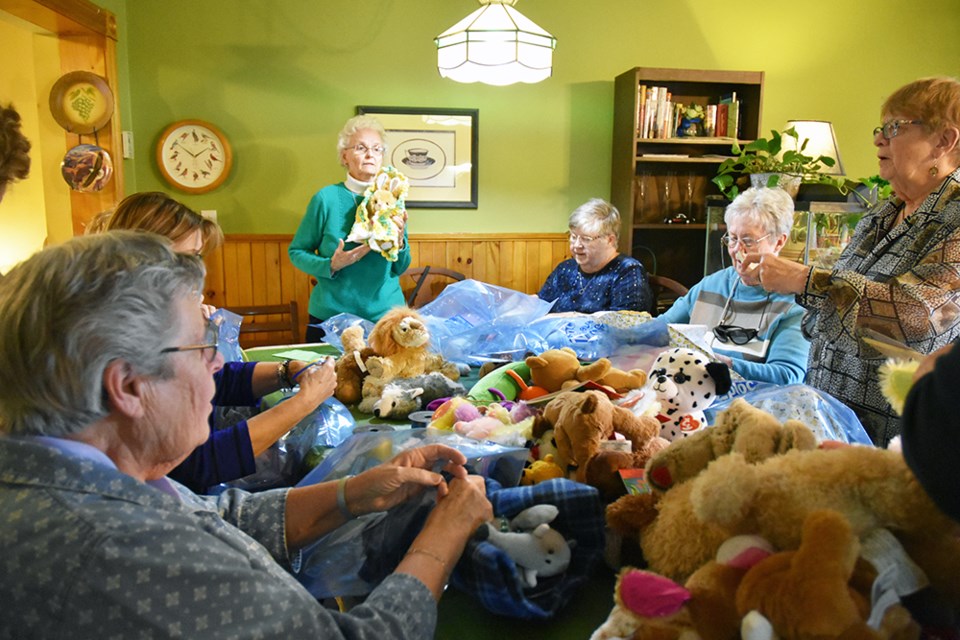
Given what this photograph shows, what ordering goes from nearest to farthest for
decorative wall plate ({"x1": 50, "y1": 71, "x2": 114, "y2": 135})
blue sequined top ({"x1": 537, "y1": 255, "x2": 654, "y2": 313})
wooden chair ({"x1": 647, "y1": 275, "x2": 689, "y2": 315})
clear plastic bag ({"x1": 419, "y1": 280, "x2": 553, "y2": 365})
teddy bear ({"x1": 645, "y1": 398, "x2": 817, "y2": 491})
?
teddy bear ({"x1": 645, "y1": 398, "x2": 817, "y2": 491}), clear plastic bag ({"x1": 419, "y1": 280, "x2": 553, "y2": 365}), blue sequined top ({"x1": 537, "y1": 255, "x2": 654, "y2": 313}), decorative wall plate ({"x1": 50, "y1": 71, "x2": 114, "y2": 135}), wooden chair ({"x1": 647, "y1": 275, "x2": 689, "y2": 315})

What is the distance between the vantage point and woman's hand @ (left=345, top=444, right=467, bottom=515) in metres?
1.13

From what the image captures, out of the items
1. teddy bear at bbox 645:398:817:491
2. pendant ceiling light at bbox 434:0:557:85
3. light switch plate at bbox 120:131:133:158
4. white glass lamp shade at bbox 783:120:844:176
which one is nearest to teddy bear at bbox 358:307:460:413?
teddy bear at bbox 645:398:817:491

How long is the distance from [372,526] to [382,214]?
1.93 m

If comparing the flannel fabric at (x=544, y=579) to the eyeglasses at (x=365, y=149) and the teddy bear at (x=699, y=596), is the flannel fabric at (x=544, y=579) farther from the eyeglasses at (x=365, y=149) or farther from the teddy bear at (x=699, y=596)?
the eyeglasses at (x=365, y=149)

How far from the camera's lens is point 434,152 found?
4566 mm

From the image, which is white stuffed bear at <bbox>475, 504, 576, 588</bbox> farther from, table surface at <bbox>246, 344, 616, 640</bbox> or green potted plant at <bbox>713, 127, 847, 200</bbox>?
green potted plant at <bbox>713, 127, 847, 200</bbox>

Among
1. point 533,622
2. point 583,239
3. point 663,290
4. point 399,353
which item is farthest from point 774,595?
point 663,290

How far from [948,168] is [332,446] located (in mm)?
1601

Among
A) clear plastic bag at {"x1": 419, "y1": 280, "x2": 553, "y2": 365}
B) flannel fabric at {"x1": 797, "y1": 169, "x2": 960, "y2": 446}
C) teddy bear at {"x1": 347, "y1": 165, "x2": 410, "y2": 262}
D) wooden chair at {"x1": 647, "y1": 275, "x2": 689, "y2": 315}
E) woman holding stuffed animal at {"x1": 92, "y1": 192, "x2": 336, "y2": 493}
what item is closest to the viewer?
woman holding stuffed animal at {"x1": 92, "y1": 192, "x2": 336, "y2": 493}

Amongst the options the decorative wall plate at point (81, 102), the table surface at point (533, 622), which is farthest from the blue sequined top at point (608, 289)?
the decorative wall plate at point (81, 102)

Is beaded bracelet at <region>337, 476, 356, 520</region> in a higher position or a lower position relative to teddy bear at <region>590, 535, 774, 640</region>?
lower

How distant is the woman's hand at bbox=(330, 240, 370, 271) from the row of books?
231 centimetres

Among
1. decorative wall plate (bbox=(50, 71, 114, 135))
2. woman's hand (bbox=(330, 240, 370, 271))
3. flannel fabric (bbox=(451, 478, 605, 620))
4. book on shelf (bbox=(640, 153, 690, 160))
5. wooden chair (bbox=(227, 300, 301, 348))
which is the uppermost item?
decorative wall plate (bbox=(50, 71, 114, 135))

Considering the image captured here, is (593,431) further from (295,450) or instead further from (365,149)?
(365,149)
